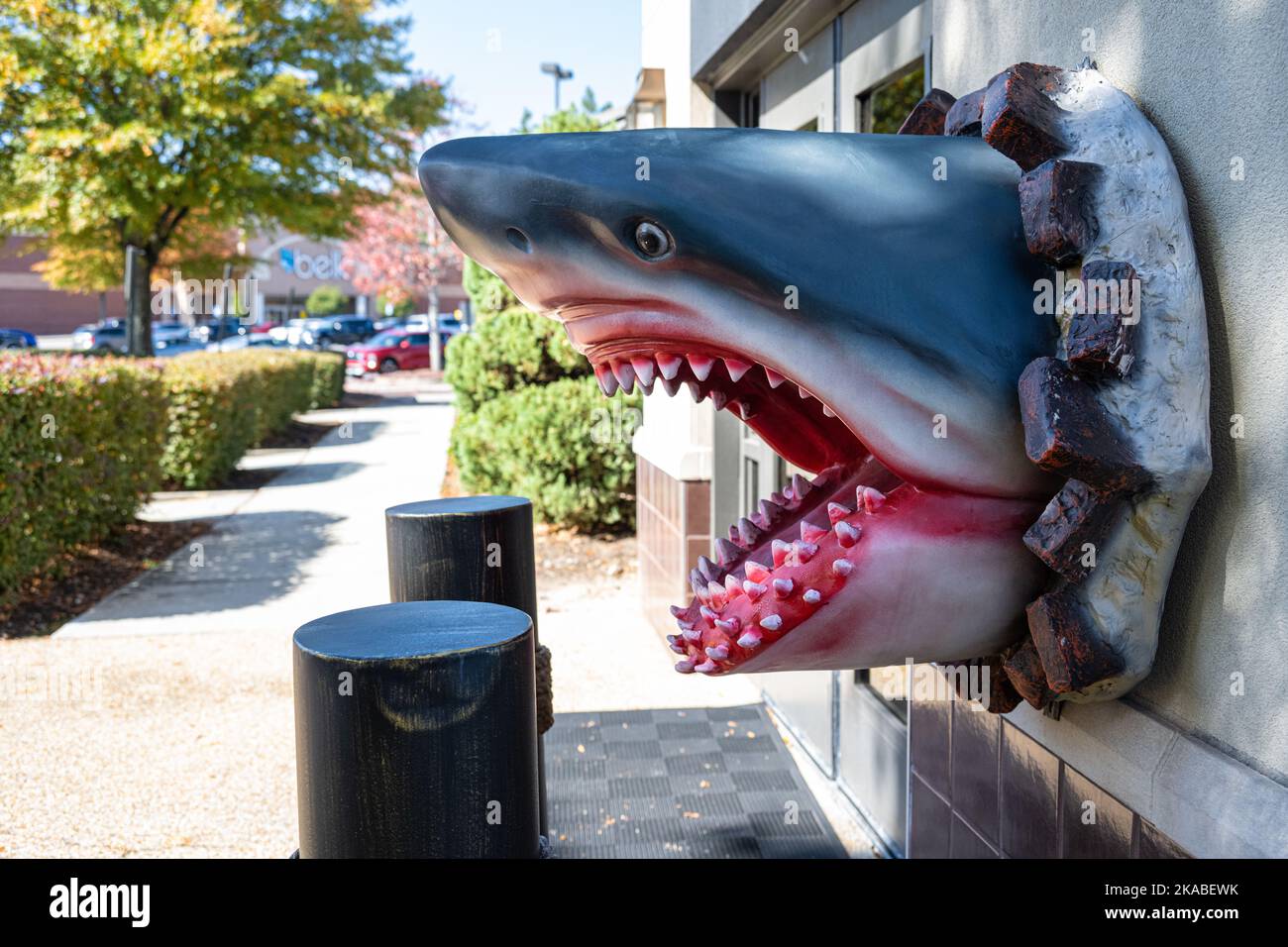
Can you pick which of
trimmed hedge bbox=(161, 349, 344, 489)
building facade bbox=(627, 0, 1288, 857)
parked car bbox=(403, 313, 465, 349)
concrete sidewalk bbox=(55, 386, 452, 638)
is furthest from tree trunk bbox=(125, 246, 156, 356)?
building facade bbox=(627, 0, 1288, 857)

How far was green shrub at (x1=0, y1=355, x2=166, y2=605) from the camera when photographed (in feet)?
22.5

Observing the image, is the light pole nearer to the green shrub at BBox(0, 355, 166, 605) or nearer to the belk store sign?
the green shrub at BBox(0, 355, 166, 605)

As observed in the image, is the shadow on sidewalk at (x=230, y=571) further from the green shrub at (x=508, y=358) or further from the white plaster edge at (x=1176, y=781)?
the white plaster edge at (x=1176, y=781)

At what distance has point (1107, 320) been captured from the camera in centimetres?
145

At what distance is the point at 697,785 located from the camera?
4352 millimetres

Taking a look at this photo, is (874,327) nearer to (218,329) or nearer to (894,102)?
(894,102)

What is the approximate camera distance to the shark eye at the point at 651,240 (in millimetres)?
1469

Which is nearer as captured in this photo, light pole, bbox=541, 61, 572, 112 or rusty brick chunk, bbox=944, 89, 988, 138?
rusty brick chunk, bbox=944, 89, 988, 138

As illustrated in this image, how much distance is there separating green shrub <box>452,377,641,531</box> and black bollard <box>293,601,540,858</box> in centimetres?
717

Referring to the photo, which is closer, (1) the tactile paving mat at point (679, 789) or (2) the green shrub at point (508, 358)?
(1) the tactile paving mat at point (679, 789)

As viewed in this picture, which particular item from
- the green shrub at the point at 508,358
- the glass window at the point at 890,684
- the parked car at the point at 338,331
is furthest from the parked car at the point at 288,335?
the glass window at the point at 890,684
